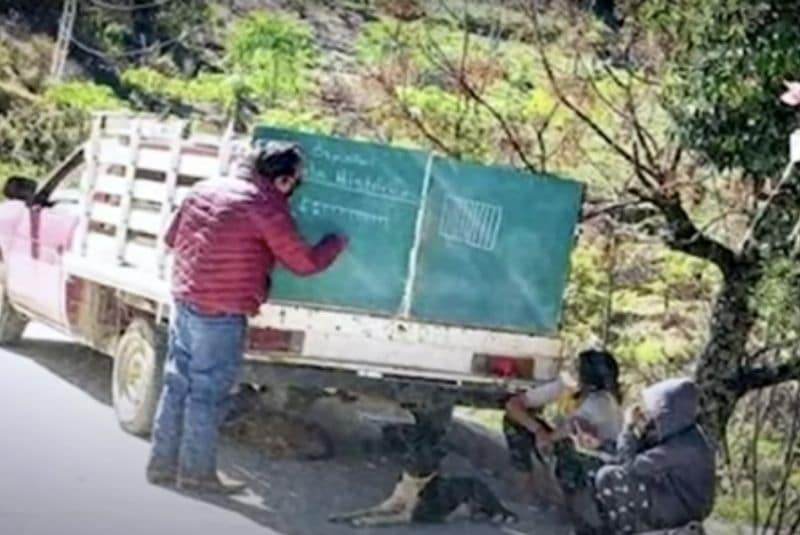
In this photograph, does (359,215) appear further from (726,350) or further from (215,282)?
(726,350)

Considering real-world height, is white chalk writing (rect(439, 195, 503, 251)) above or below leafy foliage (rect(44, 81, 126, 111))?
below

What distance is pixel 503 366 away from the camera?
8.13 metres

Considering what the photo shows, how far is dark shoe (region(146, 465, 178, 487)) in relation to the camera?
24.5 ft

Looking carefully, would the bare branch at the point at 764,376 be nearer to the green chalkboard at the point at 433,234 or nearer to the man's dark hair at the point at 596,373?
the man's dark hair at the point at 596,373

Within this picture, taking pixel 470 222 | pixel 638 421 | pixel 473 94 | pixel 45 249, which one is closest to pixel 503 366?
pixel 470 222

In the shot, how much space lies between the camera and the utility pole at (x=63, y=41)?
2759 centimetres

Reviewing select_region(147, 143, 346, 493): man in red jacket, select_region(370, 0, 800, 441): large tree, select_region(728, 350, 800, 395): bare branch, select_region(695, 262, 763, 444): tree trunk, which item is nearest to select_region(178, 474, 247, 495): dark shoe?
select_region(147, 143, 346, 493): man in red jacket

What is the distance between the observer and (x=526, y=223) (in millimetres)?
8164

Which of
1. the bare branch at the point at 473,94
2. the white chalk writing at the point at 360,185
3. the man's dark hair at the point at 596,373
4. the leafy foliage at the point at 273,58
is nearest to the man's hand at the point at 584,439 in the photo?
the man's dark hair at the point at 596,373

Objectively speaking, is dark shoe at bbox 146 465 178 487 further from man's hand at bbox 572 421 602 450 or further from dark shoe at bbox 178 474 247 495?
man's hand at bbox 572 421 602 450

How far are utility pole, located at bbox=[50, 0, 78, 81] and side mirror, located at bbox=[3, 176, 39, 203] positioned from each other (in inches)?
679

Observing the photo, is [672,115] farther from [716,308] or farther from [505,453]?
[505,453]

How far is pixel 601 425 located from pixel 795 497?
1387mm

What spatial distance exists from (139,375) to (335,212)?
1.65 meters
